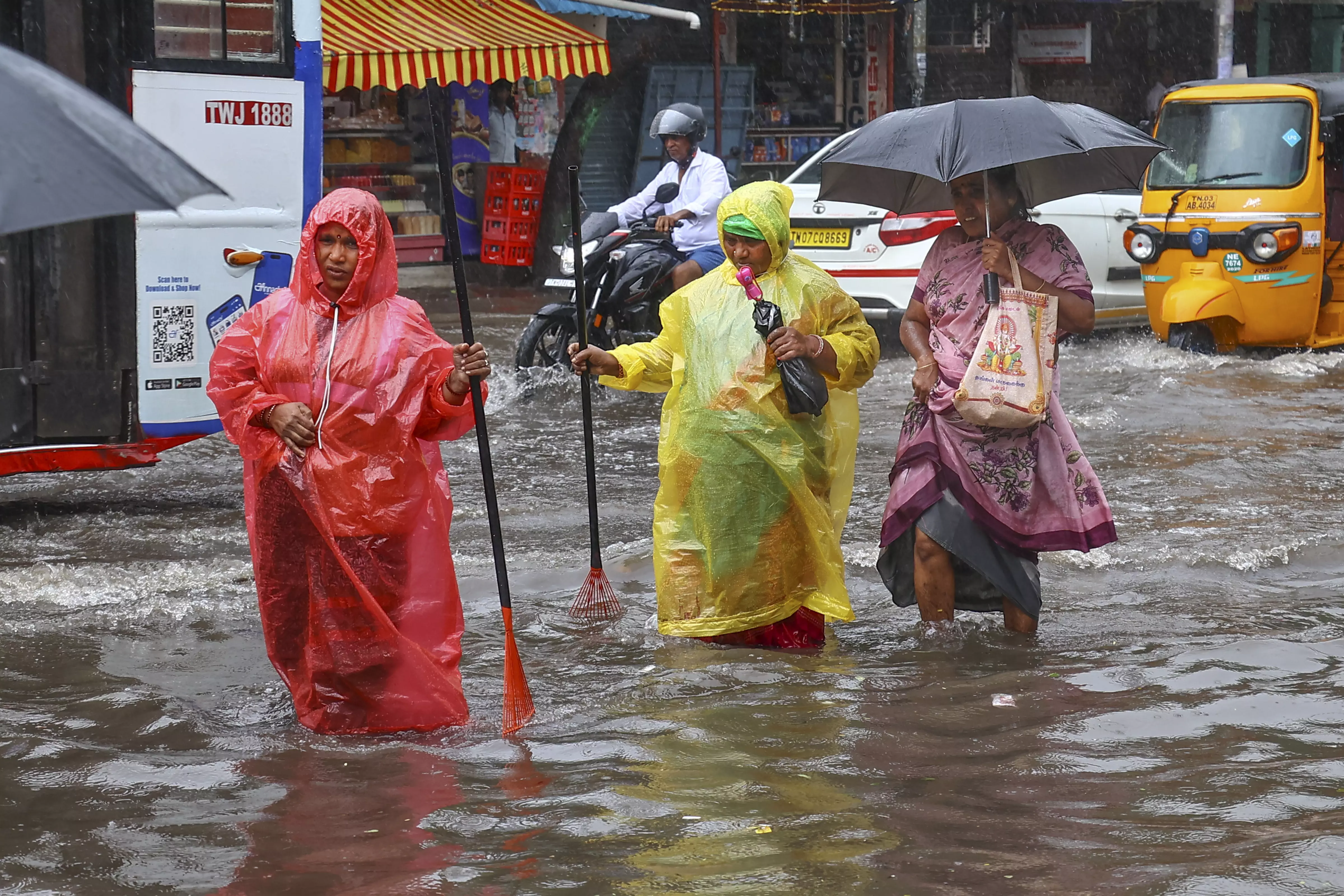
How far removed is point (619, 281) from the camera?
1014 centimetres

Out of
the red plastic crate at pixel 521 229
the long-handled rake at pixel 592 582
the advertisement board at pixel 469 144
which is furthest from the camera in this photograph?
the red plastic crate at pixel 521 229

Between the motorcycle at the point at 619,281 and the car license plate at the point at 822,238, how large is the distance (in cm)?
173

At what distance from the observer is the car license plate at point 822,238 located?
1170 centimetres

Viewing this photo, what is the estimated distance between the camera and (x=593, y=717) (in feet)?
15.1

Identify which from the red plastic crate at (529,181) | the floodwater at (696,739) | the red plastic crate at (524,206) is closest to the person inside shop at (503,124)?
the red plastic crate at (529,181)

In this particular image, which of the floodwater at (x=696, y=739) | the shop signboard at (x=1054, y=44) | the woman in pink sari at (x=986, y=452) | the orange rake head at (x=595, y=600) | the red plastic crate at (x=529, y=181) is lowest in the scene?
the floodwater at (x=696, y=739)

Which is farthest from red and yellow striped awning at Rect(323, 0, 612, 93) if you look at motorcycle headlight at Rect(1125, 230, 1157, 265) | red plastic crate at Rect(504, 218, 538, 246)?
motorcycle headlight at Rect(1125, 230, 1157, 265)

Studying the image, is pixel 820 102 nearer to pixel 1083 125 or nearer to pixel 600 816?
pixel 1083 125

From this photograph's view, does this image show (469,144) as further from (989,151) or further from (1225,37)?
(989,151)

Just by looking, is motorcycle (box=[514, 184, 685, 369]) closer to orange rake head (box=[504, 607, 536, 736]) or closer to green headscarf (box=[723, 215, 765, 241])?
green headscarf (box=[723, 215, 765, 241])

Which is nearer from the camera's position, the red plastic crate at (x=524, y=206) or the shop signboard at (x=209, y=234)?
the shop signboard at (x=209, y=234)

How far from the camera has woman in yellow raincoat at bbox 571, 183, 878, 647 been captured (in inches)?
200

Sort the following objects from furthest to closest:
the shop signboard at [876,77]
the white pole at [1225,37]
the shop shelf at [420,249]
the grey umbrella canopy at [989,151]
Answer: the shop signboard at [876,77]
the white pole at [1225,37]
the shop shelf at [420,249]
the grey umbrella canopy at [989,151]

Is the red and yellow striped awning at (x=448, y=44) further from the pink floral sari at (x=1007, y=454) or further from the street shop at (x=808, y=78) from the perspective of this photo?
the pink floral sari at (x=1007, y=454)
